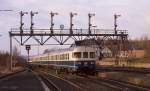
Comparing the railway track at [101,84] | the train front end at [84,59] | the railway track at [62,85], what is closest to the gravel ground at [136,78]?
the railway track at [101,84]

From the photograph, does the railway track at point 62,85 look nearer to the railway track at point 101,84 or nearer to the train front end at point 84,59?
the railway track at point 101,84

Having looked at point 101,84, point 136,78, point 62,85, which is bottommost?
point 62,85

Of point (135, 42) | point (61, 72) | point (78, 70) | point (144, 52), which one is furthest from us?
point (135, 42)

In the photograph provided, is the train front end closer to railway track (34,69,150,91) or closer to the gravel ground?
the gravel ground

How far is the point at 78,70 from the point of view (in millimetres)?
46781

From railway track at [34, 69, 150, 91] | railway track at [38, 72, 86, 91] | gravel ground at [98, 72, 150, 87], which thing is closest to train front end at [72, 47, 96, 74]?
gravel ground at [98, 72, 150, 87]

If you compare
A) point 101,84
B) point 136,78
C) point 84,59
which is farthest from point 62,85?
point 84,59

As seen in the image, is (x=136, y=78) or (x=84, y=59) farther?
(x=84, y=59)

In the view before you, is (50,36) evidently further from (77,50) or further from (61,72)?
(77,50)

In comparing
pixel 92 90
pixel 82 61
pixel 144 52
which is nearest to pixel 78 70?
pixel 82 61

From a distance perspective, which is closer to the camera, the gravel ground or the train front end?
the gravel ground

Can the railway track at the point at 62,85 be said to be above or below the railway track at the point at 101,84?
below

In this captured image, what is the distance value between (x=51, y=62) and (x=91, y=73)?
19026 mm

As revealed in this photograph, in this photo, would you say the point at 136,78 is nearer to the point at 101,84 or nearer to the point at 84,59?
the point at 101,84
